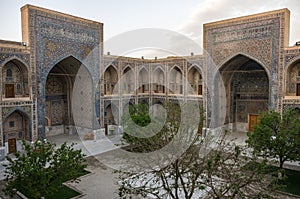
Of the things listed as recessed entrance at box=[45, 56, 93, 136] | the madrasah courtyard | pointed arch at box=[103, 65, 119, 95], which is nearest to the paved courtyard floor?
the madrasah courtyard

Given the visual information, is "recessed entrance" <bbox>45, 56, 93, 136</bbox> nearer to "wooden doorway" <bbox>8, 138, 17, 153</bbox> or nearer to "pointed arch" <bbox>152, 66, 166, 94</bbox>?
"wooden doorway" <bbox>8, 138, 17, 153</bbox>

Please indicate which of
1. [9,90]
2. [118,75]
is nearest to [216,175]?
[9,90]

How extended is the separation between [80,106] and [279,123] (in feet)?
41.9

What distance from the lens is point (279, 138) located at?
851 centimetres

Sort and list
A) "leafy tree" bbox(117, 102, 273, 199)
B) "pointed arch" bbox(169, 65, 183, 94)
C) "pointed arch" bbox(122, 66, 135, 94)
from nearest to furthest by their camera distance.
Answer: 1. "leafy tree" bbox(117, 102, 273, 199)
2. "pointed arch" bbox(122, 66, 135, 94)
3. "pointed arch" bbox(169, 65, 183, 94)

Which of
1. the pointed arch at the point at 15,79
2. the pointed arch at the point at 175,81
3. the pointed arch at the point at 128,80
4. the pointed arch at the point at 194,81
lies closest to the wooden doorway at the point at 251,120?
the pointed arch at the point at 194,81

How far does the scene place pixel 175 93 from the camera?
19.4 metres

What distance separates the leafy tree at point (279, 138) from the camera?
8461 mm

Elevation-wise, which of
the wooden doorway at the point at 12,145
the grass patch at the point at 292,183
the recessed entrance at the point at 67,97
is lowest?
the grass patch at the point at 292,183

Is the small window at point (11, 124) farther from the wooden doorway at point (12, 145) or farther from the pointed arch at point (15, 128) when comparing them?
the wooden doorway at point (12, 145)

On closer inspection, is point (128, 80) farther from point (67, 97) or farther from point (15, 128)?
point (15, 128)

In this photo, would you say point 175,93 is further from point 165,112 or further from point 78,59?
point 165,112

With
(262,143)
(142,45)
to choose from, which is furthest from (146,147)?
(142,45)

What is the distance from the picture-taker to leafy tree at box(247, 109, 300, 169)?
8461 millimetres
